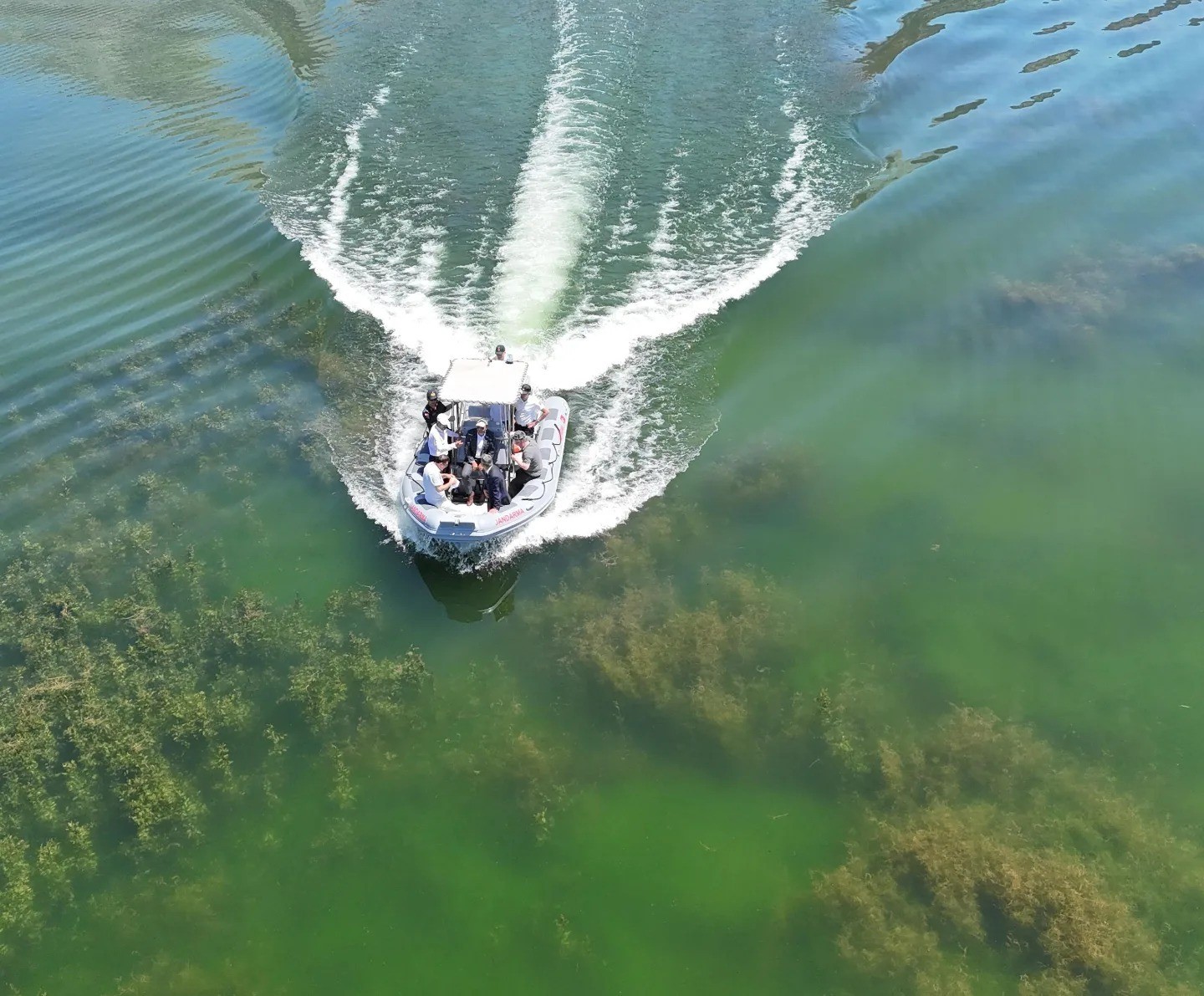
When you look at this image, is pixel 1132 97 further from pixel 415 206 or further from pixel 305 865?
pixel 305 865

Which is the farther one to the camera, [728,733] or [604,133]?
[604,133]

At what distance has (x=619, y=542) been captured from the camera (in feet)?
51.7

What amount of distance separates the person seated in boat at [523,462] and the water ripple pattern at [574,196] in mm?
720

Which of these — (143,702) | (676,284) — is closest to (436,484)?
(143,702)

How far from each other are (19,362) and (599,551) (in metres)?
13.3

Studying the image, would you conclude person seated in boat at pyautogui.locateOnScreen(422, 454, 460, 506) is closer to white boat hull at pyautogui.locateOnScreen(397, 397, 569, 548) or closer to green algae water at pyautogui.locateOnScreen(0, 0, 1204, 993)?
white boat hull at pyautogui.locateOnScreen(397, 397, 569, 548)

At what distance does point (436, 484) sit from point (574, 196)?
11040 mm

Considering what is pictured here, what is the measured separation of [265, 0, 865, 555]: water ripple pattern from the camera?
59.4ft

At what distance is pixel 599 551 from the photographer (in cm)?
1563

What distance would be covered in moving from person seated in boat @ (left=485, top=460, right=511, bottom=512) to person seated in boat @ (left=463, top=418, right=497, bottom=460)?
0.90 metres

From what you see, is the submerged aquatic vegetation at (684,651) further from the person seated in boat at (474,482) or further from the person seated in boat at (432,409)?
the person seated in boat at (432,409)

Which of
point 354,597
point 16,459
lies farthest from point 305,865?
point 16,459

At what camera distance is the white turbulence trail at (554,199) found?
2009 centimetres

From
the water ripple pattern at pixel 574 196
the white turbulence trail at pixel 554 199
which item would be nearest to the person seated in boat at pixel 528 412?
the water ripple pattern at pixel 574 196
